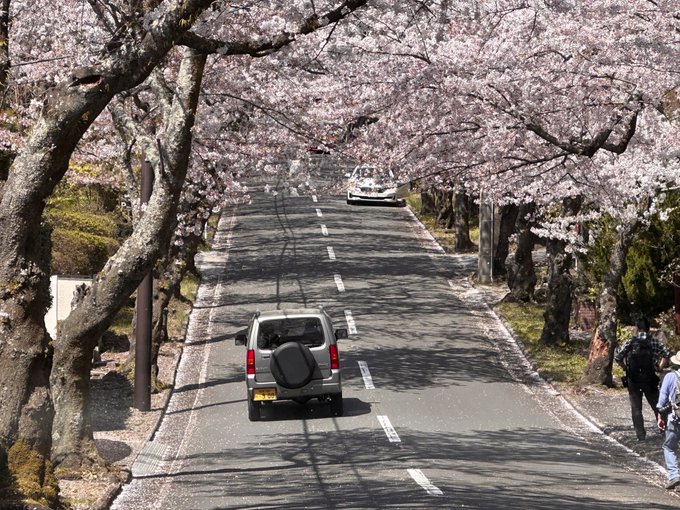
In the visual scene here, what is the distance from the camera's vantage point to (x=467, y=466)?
55.2 feet

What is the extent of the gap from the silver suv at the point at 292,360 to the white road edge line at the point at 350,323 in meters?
8.42

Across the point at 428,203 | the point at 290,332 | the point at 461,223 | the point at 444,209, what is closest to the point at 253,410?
the point at 290,332

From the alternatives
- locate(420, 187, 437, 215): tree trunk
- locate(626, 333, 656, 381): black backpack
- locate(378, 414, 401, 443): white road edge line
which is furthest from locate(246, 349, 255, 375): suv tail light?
locate(420, 187, 437, 215): tree trunk

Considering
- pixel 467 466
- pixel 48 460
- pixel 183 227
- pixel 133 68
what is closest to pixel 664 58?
pixel 467 466

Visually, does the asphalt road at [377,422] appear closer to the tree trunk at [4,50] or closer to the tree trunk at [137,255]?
the tree trunk at [137,255]

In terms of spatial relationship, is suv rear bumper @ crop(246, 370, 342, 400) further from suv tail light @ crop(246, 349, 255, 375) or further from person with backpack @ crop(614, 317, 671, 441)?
person with backpack @ crop(614, 317, 671, 441)

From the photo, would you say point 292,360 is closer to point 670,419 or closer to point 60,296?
point 60,296

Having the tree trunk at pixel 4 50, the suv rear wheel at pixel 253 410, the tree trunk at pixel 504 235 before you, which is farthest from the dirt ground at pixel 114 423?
the tree trunk at pixel 504 235

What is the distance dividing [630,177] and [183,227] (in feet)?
38.6

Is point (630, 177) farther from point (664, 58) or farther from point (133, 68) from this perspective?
point (133, 68)

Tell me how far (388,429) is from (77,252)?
44.1ft

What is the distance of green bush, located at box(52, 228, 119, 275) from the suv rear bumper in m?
10.3

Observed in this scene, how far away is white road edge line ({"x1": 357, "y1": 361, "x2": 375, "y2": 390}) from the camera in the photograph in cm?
2428

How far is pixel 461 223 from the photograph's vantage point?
43312mm
